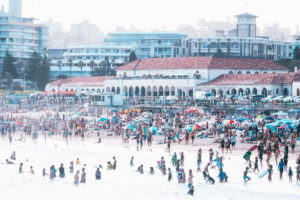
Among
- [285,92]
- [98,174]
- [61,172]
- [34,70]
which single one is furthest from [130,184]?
[34,70]

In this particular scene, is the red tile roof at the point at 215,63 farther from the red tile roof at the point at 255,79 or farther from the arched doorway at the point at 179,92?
the arched doorway at the point at 179,92

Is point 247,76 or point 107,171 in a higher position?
point 247,76

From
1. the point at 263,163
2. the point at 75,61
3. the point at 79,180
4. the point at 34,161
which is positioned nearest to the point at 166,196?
the point at 79,180

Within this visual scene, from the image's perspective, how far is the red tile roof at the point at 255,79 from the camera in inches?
2495

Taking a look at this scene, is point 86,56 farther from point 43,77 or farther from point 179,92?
point 179,92

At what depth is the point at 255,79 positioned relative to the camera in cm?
6575

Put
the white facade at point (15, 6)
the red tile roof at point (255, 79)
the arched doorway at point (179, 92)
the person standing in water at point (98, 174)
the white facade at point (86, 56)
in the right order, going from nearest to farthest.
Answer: the person standing in water at point (98, 174) < the red tile roof at point (255, 79) < the arched doorway at point (179, 92) < the white facade at point (86, 56) < the white facade at point (15, 6)

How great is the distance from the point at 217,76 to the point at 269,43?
→ 116 ft

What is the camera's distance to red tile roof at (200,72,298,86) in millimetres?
63375

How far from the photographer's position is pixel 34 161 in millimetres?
37656

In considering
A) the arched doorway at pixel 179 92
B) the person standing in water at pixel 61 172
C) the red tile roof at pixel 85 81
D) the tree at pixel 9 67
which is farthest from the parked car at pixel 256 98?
the tree at pixel 9 67

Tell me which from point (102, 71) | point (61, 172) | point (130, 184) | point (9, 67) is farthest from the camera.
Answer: point (9, 67)

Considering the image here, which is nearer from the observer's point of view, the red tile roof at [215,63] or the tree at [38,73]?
the red tile roof at [215,63]

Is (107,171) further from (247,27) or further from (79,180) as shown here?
(247,27)
